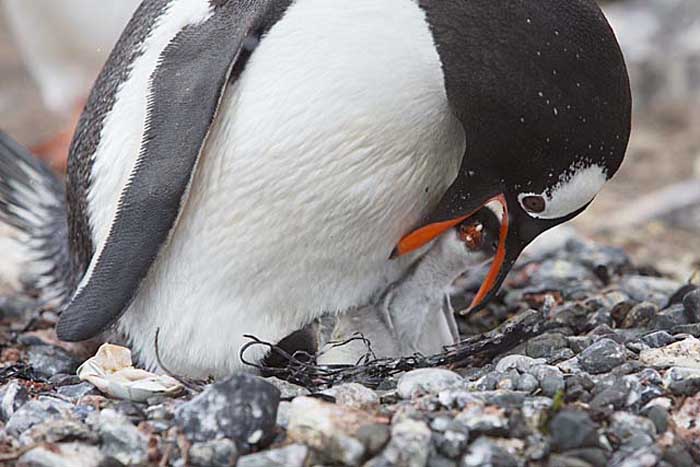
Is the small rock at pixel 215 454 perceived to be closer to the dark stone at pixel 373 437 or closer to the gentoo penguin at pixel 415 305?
the dark stone at pixel 373 437

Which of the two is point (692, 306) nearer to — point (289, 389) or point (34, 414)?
point (289, 389)

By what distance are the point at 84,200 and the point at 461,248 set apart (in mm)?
834

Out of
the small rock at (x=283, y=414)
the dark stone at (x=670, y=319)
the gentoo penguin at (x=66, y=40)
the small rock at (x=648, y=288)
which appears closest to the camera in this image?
the small rock at (x=283, y=414)

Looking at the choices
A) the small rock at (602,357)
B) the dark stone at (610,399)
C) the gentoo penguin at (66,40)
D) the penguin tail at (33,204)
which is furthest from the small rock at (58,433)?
the gentoo penguin at (66,40)

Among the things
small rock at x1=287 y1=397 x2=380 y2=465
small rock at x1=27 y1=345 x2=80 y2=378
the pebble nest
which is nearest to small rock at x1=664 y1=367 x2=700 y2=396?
the pebble nest

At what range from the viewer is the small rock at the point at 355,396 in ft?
6.87

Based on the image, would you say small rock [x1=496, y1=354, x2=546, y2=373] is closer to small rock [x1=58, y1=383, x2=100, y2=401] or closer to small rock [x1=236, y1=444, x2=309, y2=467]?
small rock [x1=236, y1=444, x2=309, y2=467]

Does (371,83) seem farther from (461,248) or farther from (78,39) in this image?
(78,39)

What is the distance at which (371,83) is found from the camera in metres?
2.32

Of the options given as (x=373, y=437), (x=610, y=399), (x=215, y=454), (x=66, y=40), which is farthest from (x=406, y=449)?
(x=66, y=40)

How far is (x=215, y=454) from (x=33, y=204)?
166 centimetres

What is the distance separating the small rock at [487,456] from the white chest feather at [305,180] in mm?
732

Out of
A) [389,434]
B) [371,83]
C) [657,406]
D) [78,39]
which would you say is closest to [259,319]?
[371,83]

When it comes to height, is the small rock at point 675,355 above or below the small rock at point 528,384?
below
